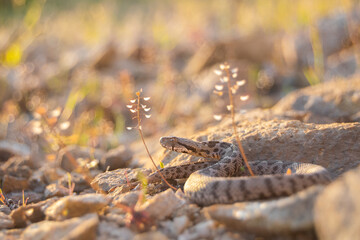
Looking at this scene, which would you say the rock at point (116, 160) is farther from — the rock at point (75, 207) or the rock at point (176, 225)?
the rock at point (176, 225)

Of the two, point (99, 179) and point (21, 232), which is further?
point (99, 179)

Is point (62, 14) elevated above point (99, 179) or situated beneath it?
elevated above

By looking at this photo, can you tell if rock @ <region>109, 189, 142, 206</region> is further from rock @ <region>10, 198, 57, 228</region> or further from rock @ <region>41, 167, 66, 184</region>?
rock @ <region>41, 167, 66, 184</region>

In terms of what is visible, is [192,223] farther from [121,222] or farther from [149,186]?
[149,186]

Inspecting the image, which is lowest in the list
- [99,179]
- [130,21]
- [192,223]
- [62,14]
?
[192,223]

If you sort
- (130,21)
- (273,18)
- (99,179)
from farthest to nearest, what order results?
(130,21)
(273,18)
(99,179)

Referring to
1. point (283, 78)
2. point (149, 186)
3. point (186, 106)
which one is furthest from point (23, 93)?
point (149, 186)
